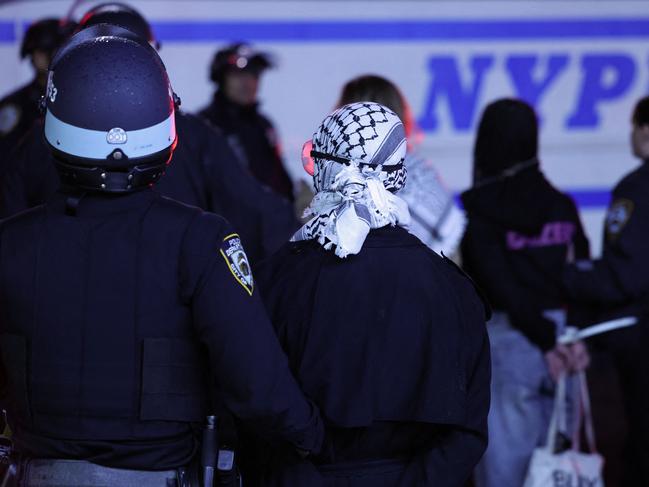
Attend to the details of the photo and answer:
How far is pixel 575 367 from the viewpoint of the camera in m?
3.94

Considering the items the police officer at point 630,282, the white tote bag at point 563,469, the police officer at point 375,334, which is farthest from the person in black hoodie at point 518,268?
the police officer at point 375,334

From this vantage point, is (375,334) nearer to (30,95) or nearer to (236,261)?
(236,261)

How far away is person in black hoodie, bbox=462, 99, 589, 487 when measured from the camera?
154 inches

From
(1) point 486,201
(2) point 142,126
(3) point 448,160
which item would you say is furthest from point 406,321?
(3) point 448,160

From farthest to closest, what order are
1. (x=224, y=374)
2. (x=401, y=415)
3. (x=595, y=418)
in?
1. (x=595, y=418)
2. (x=401, y=415)
3. (x=224, y=374)

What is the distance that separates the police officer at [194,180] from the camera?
3240 mm

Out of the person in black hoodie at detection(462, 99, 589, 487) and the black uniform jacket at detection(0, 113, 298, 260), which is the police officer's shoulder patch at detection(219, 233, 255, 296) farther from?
the person in black hoodie at detection(462, 99, 589, 487)

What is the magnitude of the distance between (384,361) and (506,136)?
1643mm

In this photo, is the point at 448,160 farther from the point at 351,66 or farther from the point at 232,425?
the point at 232,425

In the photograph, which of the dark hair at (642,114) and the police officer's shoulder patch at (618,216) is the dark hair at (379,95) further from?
the dark hair at (642,114)

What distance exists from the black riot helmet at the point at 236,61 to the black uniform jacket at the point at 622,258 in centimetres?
234

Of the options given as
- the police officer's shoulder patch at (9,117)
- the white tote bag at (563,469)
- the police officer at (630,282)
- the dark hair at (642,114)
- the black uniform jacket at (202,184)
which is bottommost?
the white tote bag at (563,469)

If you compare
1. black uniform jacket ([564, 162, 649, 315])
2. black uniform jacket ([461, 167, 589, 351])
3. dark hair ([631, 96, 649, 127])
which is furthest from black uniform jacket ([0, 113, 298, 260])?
dark hair ([631, 96, 649, 127])

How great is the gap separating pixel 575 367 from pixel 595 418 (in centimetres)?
224
